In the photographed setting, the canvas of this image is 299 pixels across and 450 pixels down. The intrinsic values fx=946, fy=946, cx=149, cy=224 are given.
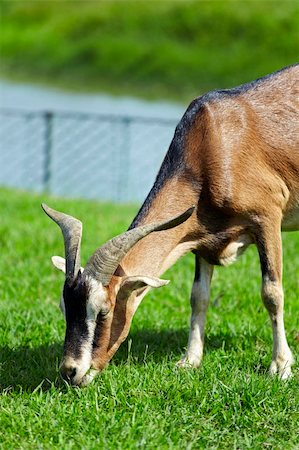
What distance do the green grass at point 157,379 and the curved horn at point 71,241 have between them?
707 mm

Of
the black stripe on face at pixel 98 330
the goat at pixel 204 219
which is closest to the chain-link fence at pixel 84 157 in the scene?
the goat at pixel 204 219

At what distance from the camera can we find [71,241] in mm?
5484

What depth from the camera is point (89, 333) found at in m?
5.32

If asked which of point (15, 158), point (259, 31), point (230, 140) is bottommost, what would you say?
point (15, 158)

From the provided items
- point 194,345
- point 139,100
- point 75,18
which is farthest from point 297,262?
point 75,18

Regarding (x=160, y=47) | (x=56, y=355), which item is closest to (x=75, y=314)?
(x=56, y=355)

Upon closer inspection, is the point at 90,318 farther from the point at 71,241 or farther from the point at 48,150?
the point at 48,150

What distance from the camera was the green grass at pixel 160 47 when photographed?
34844 millimetres

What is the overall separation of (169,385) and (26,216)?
646cm

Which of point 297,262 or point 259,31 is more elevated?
point 259,31

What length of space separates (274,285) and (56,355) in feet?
5.00

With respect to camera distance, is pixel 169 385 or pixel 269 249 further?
pixel 269 249

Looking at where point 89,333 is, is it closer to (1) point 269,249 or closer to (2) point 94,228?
(1) point 269,249

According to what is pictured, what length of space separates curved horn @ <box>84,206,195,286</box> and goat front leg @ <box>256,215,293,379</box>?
89 cm
